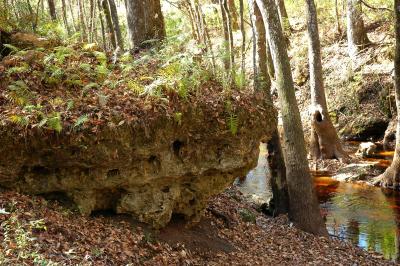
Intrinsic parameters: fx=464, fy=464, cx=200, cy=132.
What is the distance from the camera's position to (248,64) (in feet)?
96.2

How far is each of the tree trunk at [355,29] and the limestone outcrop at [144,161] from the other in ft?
53.2

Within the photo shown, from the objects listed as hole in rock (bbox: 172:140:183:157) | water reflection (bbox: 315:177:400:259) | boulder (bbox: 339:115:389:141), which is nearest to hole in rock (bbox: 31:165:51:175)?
hole in rock (bbox: 172:140:183:157)

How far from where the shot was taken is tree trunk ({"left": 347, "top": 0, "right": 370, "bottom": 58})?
77.0ft

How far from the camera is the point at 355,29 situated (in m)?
23.7

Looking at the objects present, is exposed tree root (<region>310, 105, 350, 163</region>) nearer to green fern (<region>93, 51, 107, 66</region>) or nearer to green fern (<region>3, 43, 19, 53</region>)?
green fern (<region>93, 51, 107, 66</region>)

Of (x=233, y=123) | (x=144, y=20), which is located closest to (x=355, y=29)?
(x=144, y=20)

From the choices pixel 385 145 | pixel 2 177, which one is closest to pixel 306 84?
pixel 385 145

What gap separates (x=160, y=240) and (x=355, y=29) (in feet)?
62.0

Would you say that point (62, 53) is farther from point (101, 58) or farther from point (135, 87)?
point (135, 87)

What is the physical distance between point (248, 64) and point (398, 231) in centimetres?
1836

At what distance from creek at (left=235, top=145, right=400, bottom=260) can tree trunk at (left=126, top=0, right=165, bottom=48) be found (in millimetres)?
5992

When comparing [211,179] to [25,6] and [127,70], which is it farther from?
[25,6]

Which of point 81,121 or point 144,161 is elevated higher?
point 81,121

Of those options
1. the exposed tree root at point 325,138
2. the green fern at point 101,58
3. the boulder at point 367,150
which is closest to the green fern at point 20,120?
the green fern at point 101,58
